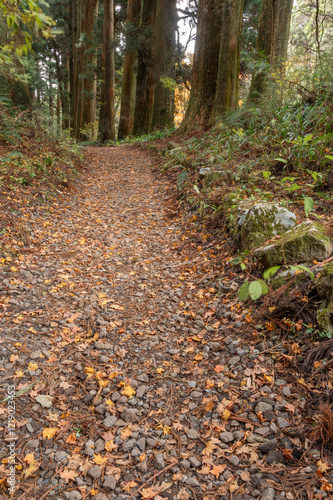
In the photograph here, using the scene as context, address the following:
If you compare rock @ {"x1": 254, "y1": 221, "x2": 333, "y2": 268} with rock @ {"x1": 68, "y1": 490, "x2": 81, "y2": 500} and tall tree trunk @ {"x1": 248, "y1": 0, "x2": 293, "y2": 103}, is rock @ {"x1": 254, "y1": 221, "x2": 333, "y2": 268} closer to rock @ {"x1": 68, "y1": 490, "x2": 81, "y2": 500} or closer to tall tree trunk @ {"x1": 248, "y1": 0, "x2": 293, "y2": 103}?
rock @ {"x1": 68, "y1": 490, "x2": 81, "y2": 500}

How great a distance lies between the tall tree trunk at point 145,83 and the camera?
48.0 ft

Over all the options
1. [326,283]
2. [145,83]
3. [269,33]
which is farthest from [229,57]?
[145,83]

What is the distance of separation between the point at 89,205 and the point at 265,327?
4970 millimetres

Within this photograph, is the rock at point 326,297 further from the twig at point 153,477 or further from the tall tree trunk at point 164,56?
the tall tree trunk at point 164,56

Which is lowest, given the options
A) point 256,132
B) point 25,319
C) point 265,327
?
point 25,319

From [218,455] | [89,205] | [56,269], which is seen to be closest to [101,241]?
[56,269]

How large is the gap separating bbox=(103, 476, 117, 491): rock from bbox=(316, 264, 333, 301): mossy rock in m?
1.99

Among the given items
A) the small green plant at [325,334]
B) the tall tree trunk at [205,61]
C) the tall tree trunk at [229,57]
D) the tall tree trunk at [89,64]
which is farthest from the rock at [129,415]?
the tall tree trunk at [89,64]

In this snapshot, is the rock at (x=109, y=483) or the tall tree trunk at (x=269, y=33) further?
the tall tree trunk at (x=269, y=33)

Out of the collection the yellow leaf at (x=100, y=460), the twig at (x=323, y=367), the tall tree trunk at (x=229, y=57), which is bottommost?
the yellow leaf at (x=100, y=460)

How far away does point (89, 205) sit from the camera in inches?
265

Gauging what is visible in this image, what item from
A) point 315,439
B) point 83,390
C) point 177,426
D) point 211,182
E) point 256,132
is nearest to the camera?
point 315,439

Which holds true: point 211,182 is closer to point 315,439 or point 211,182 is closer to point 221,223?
point 221,223

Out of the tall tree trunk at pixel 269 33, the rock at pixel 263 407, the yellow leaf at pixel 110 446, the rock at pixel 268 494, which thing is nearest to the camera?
the rock at pixel 268 494
